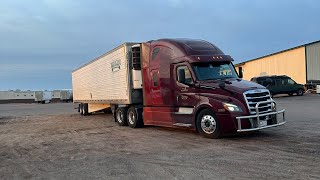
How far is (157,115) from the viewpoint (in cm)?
1441

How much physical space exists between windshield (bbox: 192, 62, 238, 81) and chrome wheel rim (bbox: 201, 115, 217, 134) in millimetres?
1356

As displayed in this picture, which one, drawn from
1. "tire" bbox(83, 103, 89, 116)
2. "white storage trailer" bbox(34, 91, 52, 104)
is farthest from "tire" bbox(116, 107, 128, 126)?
"white storage trailer" bbox(34, 91, 52, 104)

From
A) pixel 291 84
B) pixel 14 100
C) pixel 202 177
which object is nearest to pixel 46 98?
pixel 14 100

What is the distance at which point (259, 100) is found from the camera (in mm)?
11609

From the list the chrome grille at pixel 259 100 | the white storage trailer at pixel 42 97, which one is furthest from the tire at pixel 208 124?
the white storage trailer at pixel 42 97

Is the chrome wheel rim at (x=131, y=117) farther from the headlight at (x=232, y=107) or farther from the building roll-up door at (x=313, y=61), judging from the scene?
the building roll-up door at (x=313, y=61)

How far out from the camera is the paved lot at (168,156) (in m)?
7.41

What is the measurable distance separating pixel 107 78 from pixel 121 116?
2.58 metres

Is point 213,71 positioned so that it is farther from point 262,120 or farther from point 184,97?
point 262,120

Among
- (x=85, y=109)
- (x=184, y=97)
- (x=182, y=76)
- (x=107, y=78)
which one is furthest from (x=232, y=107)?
(x=85, y=109)

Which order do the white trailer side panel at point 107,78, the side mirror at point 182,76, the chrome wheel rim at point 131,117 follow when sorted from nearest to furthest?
the side mirror at point 182,76
the chrome wheel rim at point 131,117
the white trailer side panel at point 107,78

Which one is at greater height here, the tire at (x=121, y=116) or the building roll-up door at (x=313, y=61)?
the building roll-up door at (x=313, y=61)

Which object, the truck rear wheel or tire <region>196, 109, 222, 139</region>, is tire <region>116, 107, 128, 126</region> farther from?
the truck rear wheel

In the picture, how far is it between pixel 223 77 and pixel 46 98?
222 ft
